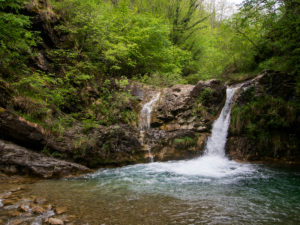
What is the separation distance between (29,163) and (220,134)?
314 inches

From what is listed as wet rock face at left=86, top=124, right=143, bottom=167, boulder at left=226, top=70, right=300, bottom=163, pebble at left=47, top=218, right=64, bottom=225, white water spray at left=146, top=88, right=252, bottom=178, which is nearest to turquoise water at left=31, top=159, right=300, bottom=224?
white water spray at left=146, top=88, right=252, bottom=178

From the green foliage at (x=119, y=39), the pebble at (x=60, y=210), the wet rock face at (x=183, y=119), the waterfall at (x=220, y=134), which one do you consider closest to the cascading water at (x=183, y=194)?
the pebble at (x=60, y=210)

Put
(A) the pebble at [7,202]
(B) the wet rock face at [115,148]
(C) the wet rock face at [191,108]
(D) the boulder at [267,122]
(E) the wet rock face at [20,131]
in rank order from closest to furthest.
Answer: (A) the pebble at [7,202], (E) the wet rock face at [20,131], (B) the wet rock face at [115,148], (D) the boulder at [267,122], (C) the wet rock face at [191,108]

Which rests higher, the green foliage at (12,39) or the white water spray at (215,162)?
the green foliage at (12,39)

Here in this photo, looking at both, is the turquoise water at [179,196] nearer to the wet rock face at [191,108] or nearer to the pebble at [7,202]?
the pebble at [7,202]

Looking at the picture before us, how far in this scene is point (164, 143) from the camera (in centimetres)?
839

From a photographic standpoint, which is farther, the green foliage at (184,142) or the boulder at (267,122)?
the green foliage at (184,142)

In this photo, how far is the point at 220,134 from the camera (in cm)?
871

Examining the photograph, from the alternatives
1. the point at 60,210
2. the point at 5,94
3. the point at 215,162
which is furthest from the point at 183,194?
the point at 5,94

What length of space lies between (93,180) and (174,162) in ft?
12.3

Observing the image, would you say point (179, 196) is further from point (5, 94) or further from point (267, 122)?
point (267, 122)

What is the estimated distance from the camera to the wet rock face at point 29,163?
4.95 m

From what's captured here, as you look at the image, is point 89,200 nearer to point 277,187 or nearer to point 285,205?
point 285,205

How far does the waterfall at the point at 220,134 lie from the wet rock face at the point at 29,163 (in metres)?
6.06
